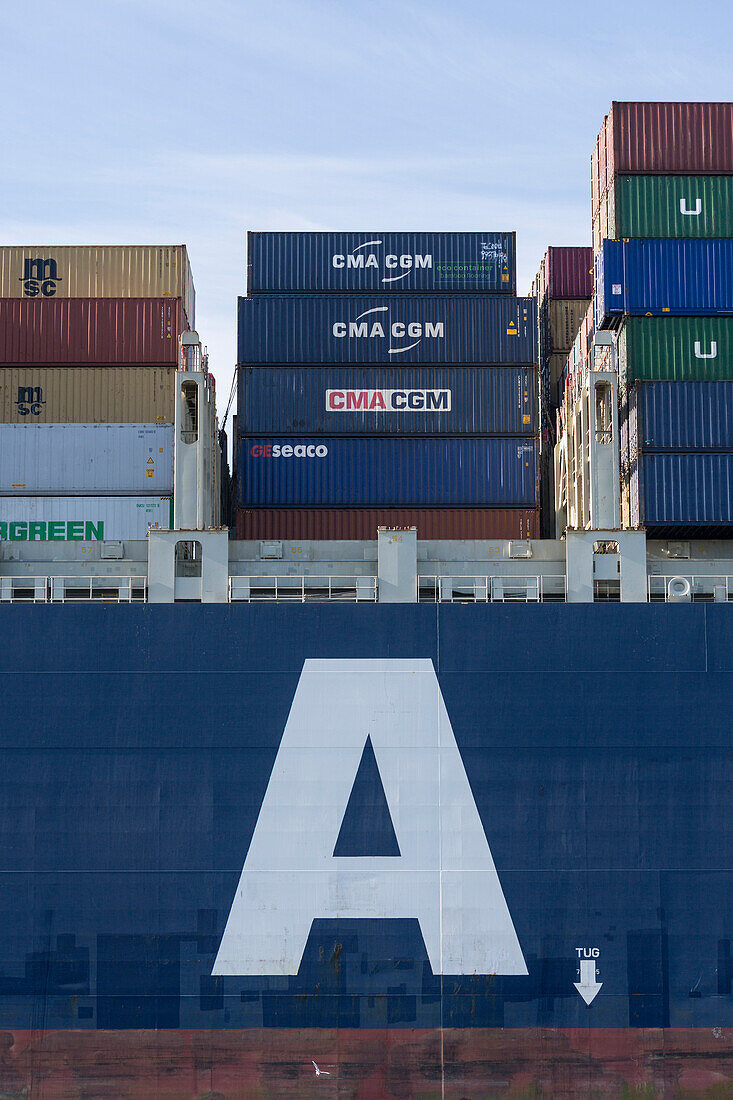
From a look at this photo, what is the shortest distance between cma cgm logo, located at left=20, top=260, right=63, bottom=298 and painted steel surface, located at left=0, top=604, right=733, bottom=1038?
1136 cm

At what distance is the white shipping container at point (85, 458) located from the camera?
80.4 feet

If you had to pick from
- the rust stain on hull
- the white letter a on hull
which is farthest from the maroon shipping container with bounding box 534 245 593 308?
the rust stain on hull

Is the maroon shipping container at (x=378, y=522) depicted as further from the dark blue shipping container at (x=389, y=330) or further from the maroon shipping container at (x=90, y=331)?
the maroon shipping container at (x=90, y=331)

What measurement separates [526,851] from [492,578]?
5.25 metres

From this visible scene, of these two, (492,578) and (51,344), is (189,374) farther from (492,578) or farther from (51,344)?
(492,578)

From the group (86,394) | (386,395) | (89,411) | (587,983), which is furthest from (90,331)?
(587,983)

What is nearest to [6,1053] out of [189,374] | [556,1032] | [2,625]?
[2,625]

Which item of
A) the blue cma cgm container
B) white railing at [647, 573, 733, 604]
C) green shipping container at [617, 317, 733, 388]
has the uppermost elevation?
the blue cma cgm container

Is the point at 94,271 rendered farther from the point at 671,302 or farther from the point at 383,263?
the point at 671,302

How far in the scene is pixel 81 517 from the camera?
2436 cm

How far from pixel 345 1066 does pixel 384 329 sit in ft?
53.0

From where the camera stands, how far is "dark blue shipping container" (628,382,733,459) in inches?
882

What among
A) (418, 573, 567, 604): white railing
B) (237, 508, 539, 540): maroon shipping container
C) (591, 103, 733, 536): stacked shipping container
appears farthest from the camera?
(237, 508, 539, 540): maroon shipping container

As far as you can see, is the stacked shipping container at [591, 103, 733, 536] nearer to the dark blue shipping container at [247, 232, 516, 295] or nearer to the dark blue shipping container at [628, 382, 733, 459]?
the dark blue shipping container at [628, 382, 733, 459]
